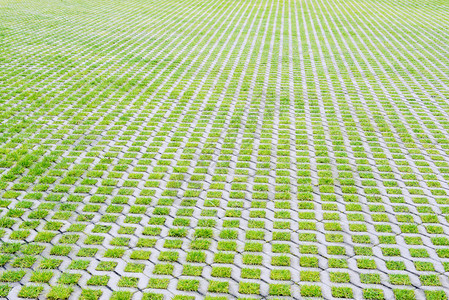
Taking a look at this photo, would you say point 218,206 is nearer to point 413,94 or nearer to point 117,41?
point 413,94

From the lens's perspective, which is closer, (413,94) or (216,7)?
(413,94)

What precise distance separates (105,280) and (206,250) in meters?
1.28

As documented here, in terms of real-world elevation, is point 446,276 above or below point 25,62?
below

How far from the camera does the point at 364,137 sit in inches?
331

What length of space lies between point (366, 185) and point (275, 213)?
1791mm

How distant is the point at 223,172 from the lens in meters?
7.02

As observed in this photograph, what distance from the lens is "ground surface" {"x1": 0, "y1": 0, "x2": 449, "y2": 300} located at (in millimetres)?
4832

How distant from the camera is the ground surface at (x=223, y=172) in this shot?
483 centimetres

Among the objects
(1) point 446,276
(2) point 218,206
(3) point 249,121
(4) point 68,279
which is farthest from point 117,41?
(1) point 446,276

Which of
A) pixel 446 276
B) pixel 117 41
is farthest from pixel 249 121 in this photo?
pixel 117 41

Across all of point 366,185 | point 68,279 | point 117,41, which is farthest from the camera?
point 117,41

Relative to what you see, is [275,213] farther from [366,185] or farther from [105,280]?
[105,280]

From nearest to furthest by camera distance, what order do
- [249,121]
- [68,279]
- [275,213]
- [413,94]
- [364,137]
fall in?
1. [68,279]
2. [275,213]
3. [364,137]
4. [249,121]
5. [413,94]

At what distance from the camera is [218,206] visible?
6105 mm
